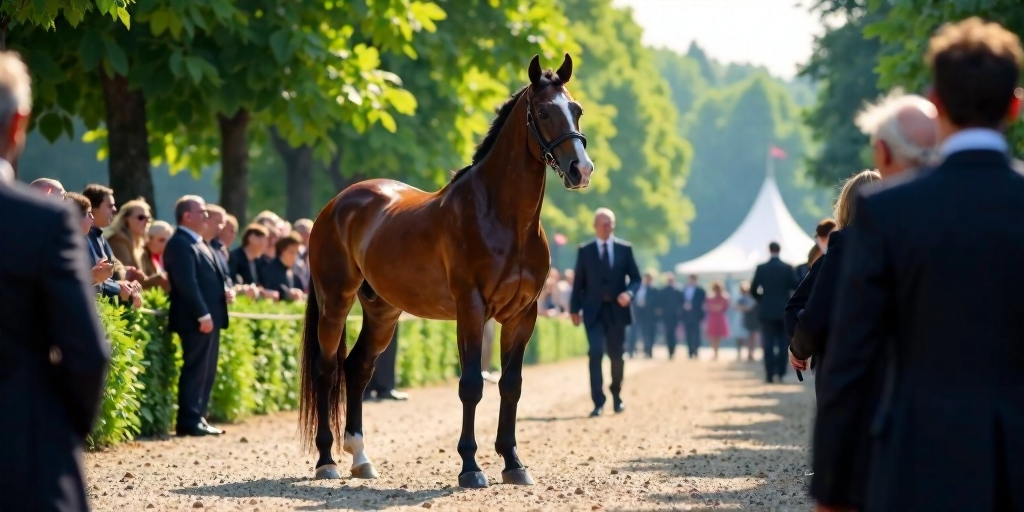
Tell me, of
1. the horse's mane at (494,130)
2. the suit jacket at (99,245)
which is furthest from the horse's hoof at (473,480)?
the suit jacket at (99,245)

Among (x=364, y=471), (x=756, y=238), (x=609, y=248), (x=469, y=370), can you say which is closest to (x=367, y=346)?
(x=364, y=471)

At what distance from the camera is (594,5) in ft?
187

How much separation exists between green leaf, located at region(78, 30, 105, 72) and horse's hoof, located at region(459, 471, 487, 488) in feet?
20.7

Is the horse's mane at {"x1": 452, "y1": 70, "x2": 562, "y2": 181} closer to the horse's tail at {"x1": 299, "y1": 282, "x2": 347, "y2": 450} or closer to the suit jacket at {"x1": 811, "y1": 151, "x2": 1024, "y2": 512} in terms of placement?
the horse's tail at {"x1": 299, "y1": 282, "x2": 347, "y2": 450}

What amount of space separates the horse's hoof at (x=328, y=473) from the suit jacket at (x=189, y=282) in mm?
4087

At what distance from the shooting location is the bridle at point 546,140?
9.48 m

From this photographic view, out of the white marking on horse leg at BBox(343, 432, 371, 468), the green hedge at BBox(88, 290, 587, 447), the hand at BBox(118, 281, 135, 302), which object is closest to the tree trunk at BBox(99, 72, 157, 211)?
the green hedge at BBox(88, 290, 587, 447)

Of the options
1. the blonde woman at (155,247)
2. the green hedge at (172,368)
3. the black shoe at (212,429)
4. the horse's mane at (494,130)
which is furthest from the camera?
the blonde woman at (155,247)

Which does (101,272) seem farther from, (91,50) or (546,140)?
(546,140)

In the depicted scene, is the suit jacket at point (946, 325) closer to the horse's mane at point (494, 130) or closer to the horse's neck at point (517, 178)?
the horse's neck at point (517, 178)

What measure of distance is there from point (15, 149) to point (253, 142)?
1899 cm

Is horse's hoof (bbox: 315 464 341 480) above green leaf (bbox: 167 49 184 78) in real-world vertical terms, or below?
below

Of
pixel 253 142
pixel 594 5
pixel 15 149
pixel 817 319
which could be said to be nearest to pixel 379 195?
pixel 817 319

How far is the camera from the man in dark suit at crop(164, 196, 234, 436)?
14359 millimetres
